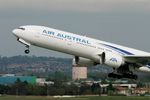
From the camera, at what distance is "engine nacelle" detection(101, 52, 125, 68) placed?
2489 inches

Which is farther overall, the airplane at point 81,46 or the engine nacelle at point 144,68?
the engine nacelle at point 144,68

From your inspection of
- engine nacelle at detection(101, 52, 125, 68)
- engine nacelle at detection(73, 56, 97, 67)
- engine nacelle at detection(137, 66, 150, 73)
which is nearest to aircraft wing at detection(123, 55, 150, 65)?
engine nacelle at detection(101, 52, 125, 68)

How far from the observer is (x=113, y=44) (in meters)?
65.1

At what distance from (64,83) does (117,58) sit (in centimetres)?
5782

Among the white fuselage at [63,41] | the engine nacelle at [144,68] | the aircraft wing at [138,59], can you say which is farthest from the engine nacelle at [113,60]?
the engine nacelle at [144,68]

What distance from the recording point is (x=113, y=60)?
208 ft

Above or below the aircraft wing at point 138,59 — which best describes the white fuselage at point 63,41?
above

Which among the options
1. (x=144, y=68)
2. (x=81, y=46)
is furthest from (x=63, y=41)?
(x=144, y=68)

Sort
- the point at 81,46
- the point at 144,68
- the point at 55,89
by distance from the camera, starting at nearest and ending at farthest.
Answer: the point at 81,46 → the point at 144,68 → the point at 55,89

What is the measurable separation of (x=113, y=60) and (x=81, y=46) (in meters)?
3.77

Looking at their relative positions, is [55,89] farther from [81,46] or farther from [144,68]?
[81,46]

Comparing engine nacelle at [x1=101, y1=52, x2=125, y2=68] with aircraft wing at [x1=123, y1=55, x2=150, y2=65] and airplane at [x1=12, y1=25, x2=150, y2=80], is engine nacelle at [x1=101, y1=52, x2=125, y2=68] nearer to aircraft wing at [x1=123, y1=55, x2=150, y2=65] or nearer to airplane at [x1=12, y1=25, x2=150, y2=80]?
airplane at [x1=12, y1=25, x2=150, y2=80]

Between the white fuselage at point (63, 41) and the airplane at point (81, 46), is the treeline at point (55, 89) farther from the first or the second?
the white fuselage at point (63, 41)

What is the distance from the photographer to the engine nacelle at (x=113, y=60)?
6321cm
